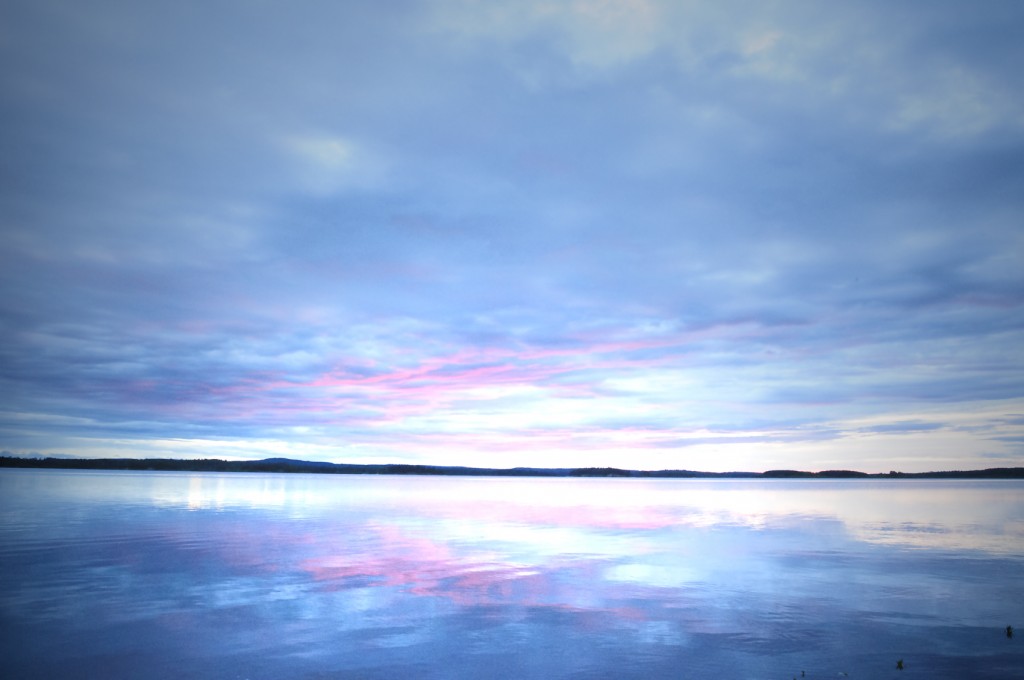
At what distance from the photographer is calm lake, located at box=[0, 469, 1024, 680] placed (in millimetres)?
12453

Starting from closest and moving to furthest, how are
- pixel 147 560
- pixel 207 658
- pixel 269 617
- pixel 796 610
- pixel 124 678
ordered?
pixel 124 678, pixel 207 658, pixel 269 617, pixel 796 610, pixel 147 560

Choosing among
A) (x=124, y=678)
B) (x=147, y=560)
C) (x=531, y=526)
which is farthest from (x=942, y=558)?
(x=147, y=560)

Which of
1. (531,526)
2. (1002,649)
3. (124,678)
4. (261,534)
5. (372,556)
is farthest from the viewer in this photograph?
(531,526)

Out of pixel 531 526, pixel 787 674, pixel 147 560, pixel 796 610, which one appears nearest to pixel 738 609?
pixel 796 610

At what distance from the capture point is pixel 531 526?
131 ft

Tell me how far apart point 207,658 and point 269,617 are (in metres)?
3.10

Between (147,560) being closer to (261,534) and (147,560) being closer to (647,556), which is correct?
(261,534)

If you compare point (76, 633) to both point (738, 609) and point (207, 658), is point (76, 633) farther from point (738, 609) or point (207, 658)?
point (738, 609)

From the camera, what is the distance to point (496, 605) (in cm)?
1714

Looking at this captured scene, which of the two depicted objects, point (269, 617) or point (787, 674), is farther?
point (269, 617)

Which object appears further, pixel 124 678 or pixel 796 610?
pixel 796 610

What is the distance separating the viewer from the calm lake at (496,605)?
12.5m

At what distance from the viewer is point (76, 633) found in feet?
45.9

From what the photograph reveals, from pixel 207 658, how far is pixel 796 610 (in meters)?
13.9
